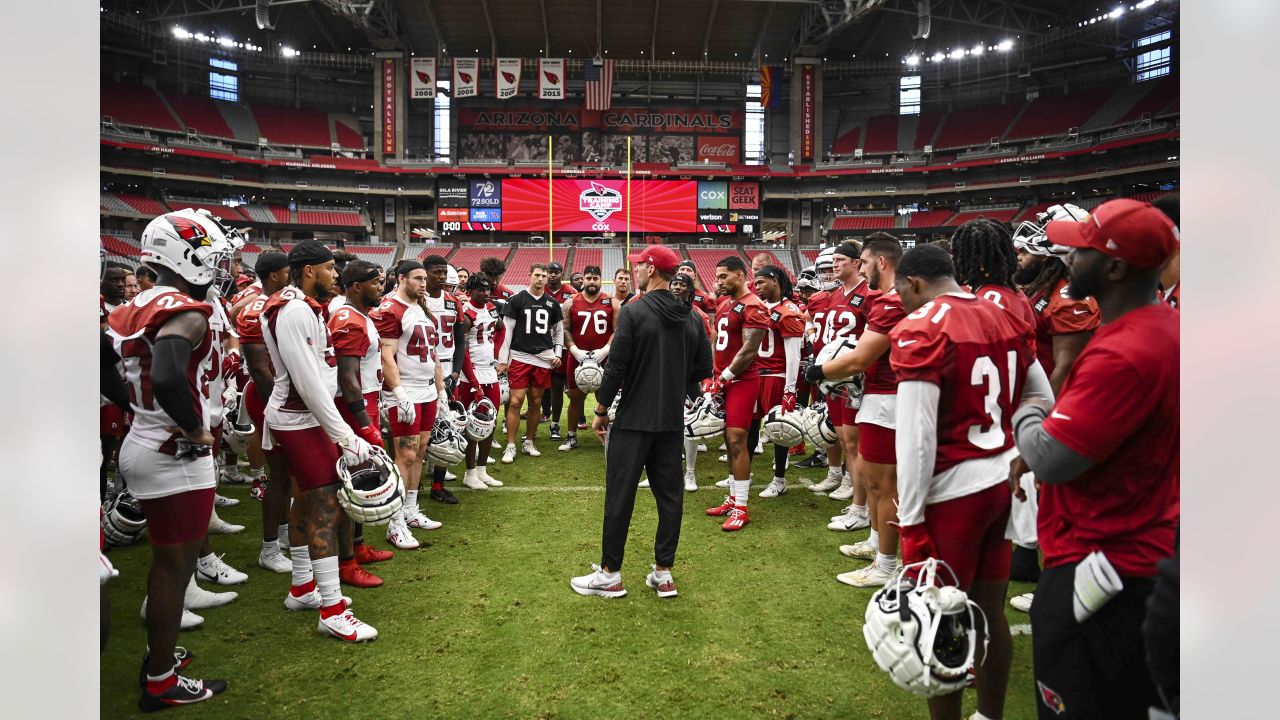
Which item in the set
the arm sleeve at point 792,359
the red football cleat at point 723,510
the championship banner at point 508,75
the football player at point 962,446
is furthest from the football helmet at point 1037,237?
the championship banner at point 508,75

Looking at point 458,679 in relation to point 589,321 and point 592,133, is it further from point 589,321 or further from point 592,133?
point 592,133

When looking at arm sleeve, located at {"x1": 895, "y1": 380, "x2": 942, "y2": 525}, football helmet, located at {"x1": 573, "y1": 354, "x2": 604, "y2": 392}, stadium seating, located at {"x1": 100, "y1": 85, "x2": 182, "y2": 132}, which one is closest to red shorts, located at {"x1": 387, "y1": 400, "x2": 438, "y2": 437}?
football helmet, located at {"x1": 573, "y1": 354, "x2": 604, "y2": 392}

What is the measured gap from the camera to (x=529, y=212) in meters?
35.6

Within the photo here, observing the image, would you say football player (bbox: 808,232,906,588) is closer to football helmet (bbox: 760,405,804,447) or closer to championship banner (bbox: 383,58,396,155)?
football helmet (bbox: 760,405,804,447)

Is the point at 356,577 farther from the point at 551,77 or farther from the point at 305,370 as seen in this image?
the point at 551,77

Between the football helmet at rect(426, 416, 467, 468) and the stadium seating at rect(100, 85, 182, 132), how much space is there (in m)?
40.0

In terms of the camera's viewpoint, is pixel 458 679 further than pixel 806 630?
No

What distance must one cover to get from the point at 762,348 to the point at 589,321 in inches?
130

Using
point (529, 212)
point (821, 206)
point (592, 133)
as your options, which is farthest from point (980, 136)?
point (529, 212)

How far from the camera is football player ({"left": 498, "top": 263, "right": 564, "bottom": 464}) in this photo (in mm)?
8375

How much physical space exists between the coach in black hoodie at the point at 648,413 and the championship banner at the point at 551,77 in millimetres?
30642

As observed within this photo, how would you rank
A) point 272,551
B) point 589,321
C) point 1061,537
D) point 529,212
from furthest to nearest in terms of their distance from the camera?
point 529,212, point 589,321, point 272,551, point 1061,537

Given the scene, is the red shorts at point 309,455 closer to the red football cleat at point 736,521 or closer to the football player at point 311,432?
the football player at point 311,432

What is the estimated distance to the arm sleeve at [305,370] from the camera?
3.64 meters
